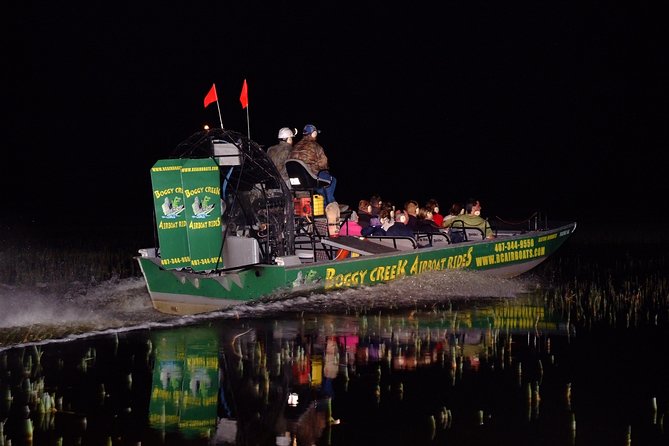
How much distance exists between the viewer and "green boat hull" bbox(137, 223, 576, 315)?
15523mm

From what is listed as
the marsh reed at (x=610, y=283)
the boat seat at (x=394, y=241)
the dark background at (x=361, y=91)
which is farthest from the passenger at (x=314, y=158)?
the dark background at (x=361, y=91)

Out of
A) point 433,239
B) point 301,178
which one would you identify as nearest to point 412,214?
point 433,239

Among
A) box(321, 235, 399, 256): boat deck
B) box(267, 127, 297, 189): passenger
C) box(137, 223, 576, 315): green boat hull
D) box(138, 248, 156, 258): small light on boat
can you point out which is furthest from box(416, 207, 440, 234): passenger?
box(138, 248, 156, 258): small light on boat

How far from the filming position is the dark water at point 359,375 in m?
8.90

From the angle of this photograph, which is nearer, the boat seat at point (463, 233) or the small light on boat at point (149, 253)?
the small light on boat at point (149, 253)

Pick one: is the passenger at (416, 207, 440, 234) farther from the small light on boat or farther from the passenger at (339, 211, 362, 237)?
the small light on boat

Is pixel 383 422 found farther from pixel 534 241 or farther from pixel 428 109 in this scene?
pixel 428 109

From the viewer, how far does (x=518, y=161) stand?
205ft

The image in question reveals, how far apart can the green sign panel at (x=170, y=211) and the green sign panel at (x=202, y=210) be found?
0.09 m

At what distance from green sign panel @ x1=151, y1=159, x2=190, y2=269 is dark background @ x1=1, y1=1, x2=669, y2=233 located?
123 ft

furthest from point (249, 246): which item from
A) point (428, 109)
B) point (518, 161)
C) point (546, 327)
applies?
point (428, 109)

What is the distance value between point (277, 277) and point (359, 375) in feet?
15.5

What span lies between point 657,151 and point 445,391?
5427 centimetres

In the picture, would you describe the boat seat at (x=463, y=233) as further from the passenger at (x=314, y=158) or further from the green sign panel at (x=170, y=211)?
the green sign panel at (x=170, y=211)
